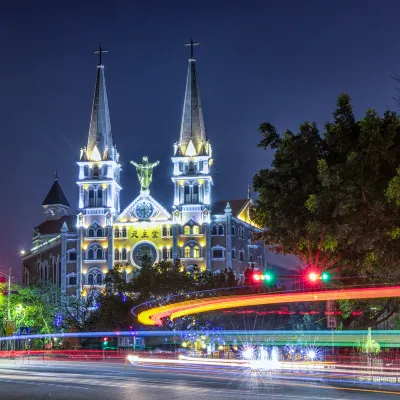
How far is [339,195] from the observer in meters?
23.9

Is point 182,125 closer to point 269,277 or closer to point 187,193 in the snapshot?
point 187,193

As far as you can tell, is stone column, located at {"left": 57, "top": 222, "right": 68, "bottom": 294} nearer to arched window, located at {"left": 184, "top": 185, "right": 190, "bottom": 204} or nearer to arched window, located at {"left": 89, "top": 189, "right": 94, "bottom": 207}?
arched window, located at {"left": 89, "top": 189, "right": 94, "bottom": 207}

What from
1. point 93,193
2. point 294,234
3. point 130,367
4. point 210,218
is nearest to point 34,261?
point 93,193

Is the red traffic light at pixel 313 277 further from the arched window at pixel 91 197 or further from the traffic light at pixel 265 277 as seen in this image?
the arched window at pixel 91 197

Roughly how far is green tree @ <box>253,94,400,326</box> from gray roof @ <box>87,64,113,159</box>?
75.4m

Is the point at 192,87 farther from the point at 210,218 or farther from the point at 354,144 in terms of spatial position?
the point at 354,144

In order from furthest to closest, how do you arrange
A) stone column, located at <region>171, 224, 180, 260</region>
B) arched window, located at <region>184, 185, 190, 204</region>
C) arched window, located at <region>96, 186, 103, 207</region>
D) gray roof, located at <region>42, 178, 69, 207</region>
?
gray roof, located at <region>42, 178, 69, 207</region>, arched window, located at <region>96, 186, 103, 207</region>, arched window, located at <region>184, 185, 190, 204</region>, stone column, located at <region>171, 224, 180, 260</region>

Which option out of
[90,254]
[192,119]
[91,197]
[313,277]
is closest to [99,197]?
[91,197]

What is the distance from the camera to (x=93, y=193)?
101m

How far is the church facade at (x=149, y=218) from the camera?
9462 cm

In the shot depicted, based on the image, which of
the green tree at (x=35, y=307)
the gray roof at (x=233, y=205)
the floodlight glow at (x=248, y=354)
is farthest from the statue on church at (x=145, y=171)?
the floodlight glow at (x=248, y=354)

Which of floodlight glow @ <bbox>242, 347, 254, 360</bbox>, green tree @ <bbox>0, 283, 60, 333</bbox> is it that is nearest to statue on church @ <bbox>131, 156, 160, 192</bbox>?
green tree @ <bbox>0, 283, 60, 333</bbox>

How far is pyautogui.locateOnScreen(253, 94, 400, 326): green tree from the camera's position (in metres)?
24.3

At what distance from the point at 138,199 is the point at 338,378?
75.2 m
